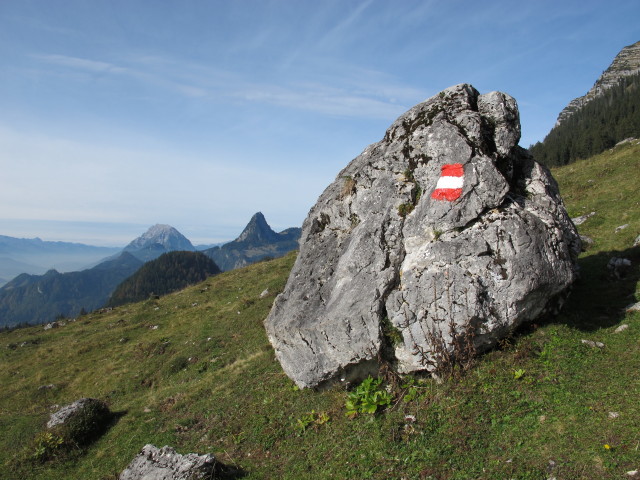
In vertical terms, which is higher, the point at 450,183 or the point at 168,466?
the point at 450,183

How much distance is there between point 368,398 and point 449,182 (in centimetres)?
729

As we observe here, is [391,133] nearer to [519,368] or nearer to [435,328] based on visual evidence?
[435,328]

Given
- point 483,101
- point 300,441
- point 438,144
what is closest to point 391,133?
point 438,144

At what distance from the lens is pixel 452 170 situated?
12.3 meters

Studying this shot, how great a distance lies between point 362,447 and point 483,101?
42.2ft

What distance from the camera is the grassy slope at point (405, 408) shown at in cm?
837

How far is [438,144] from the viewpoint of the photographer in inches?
519

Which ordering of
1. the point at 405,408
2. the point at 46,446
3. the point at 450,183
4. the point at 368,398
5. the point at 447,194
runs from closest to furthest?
1. the point at 405,408
2. the point at 368,398
3. the point at 447,194
4. the point at 450,183
5. the point at 46,446

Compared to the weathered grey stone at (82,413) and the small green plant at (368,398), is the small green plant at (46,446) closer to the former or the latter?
the weathered grey stone at (82,413)

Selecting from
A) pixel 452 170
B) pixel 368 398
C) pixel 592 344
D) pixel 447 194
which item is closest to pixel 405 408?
pixel 368 398

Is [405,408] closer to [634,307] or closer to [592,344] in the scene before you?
[592,344]

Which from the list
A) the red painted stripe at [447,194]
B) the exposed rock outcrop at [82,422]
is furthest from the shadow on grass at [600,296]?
the exposed rock outcrop at [82,422]

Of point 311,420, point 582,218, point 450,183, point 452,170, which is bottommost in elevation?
point 311,420

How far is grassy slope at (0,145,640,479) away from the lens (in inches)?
329
